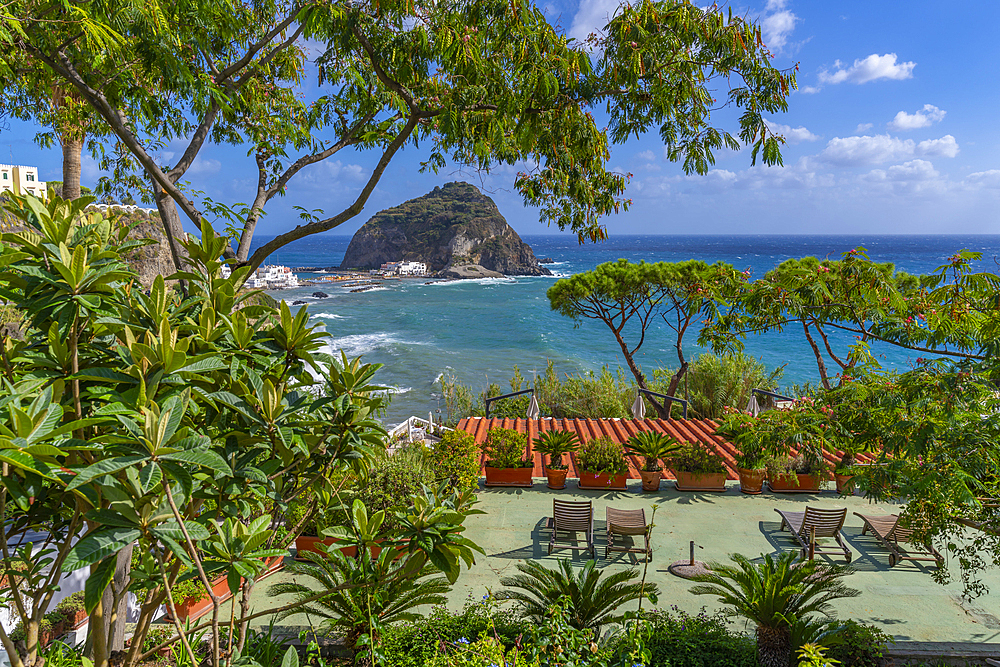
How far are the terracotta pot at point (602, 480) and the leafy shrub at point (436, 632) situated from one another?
429cm

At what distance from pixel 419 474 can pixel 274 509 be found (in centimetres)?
423

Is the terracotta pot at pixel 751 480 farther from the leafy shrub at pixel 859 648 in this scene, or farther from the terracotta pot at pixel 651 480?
the leafy shrub at pixel 859 648

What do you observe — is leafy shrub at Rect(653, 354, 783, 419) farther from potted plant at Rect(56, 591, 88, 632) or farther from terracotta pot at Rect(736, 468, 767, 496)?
potted plant at Rect(56, 591, 88, 632)

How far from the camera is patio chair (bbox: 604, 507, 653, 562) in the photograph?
264 inches

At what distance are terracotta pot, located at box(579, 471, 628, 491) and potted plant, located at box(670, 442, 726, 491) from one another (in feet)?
3.36

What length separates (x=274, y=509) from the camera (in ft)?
8.89

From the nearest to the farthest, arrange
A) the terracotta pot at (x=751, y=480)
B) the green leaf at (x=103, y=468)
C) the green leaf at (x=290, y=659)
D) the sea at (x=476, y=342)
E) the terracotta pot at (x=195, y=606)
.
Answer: the green leaf at (x=103, y=468) < the green leaf at (x=290, y=659) < the terracotta pot at (x=195, y=606) < the terracotta pot at (x=751, y=480) < the sea at (x=476, y=342)

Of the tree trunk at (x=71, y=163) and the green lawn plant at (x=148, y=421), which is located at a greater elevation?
the tree trunk at (x=71, y=163)

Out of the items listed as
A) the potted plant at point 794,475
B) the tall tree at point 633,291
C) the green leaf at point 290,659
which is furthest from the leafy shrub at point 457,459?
the tall tree at point 633,291

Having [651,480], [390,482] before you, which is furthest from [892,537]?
[390,482]

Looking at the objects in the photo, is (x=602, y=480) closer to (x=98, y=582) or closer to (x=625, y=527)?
(x=625, y=527)

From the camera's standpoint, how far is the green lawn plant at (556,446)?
9.59 meters

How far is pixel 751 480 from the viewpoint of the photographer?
9.04 m

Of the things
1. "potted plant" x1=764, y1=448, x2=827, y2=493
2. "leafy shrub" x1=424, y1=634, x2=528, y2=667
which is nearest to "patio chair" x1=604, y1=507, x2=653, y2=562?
"potted plant" x1=764, y1=448, x2=827, y2=493
